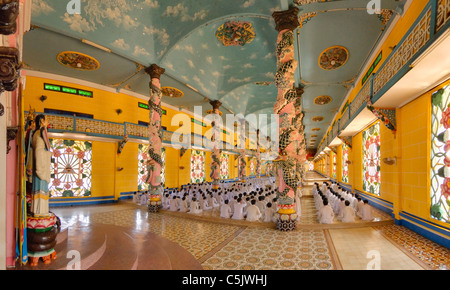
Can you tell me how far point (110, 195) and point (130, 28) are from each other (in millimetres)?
8972

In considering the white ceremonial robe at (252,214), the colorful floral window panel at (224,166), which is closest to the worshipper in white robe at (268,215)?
the white ceremonial robe at (252,214)

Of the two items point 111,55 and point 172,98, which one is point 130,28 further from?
point 172,98

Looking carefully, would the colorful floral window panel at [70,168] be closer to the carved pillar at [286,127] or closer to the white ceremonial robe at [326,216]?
the carved pillar at [286,127]

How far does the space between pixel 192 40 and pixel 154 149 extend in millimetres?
6055

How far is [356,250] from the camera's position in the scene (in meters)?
5.14

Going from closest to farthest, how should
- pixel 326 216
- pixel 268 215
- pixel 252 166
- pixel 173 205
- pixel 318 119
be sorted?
pixel 326 216, pixel 268 215, pixel 173 205, pixel 318 119, pixel 252 166

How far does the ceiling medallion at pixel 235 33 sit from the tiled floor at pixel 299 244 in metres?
8.78

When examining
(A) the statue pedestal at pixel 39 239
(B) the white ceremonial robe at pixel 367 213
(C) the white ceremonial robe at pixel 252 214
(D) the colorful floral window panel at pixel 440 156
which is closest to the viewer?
(A) the statue pedestal at pixel 39 239

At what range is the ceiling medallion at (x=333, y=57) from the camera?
999 cm

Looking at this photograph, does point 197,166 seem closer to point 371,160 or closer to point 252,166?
point 371,160

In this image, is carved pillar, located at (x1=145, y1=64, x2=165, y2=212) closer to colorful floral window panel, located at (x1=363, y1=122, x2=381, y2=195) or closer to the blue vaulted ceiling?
the blue vaulted ceiling

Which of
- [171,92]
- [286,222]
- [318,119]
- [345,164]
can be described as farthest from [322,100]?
[286,222]

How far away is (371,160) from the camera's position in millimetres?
10906

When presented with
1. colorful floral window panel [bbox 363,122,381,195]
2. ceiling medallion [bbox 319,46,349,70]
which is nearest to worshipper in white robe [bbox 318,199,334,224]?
colorful floral window panel [bbox 363,122,381,195]
